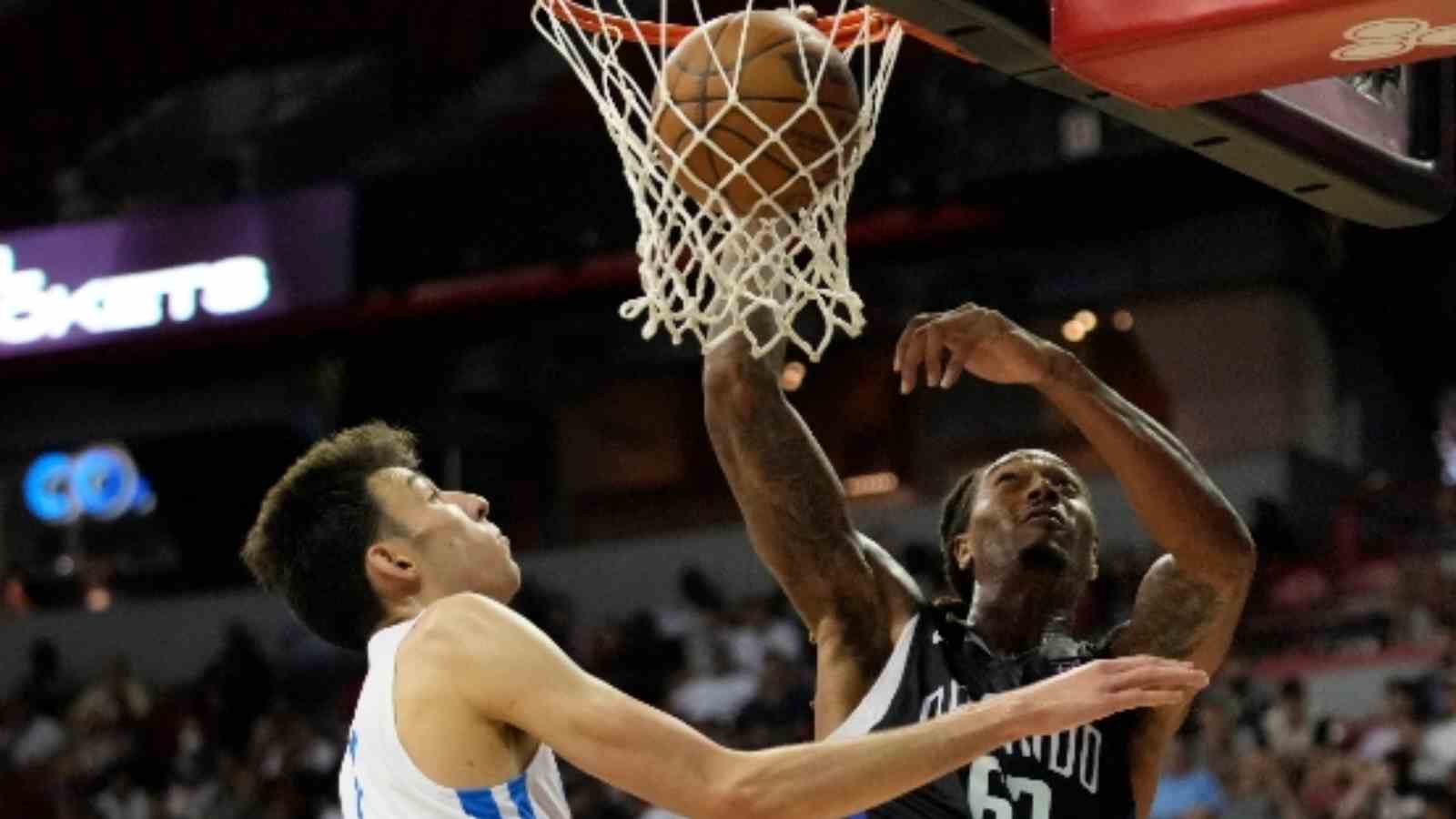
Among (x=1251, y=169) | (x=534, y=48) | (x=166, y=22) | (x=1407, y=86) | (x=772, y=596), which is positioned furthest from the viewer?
(x=166, y=22)

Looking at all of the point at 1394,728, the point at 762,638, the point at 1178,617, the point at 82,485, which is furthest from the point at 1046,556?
the point at 82,485

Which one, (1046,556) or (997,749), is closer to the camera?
(997,749)

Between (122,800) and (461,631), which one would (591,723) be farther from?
(122,800)

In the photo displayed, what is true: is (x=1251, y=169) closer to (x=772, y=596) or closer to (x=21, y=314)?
(x=772, y=596)

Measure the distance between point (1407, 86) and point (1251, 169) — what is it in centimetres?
41

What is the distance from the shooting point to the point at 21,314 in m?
11.3

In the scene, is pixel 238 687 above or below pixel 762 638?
below

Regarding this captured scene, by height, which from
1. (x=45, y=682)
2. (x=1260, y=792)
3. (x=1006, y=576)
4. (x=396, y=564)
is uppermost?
(x=396, y=564)

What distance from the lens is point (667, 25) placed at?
12.2 feet

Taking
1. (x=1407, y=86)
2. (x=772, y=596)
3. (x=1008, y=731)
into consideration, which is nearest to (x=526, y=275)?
(x=772, y=596)

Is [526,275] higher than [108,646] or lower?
higher

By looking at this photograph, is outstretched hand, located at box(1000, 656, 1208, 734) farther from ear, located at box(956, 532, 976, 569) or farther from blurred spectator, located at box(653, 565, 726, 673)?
blurred spectator, located at box(653, 565, 726, 673)

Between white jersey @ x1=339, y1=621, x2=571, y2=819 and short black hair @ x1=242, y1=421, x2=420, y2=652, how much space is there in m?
0.12

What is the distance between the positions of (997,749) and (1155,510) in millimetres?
477
